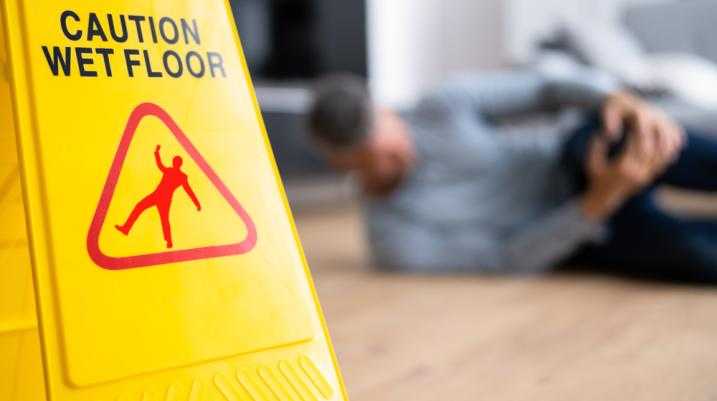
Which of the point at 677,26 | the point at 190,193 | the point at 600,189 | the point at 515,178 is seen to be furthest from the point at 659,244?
the point at 677,26

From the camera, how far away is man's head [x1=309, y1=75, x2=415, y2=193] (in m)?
2.07

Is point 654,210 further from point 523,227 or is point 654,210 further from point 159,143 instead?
point 159,143

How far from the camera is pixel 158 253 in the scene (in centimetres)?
87

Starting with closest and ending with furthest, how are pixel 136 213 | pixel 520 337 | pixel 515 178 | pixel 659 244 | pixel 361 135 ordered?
1. pixel 136 213
2. pixel 520 337
3. pixel 659 244
4. pixel 361 135
5. pixel 515 178

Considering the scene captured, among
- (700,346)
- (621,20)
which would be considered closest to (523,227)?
(700,346)

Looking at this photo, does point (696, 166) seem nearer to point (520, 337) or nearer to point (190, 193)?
point (520, 337)

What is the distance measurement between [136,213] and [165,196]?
1.4 inches

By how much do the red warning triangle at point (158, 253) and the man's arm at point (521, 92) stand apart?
1.30 meters

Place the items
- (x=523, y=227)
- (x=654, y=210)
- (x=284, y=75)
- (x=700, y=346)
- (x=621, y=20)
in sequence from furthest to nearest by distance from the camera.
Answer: (x=284, y=75) → (x=621, y=20) → (x=523, y=227) → (x=654, y=210) → (x=700, y=346)

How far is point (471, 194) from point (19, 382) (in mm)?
1472

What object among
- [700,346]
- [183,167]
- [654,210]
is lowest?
[700,346]

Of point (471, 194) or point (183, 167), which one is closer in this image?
point (183, 167)

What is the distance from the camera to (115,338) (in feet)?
2.71

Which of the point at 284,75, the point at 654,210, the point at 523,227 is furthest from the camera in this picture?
the point at 284,75
